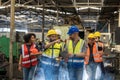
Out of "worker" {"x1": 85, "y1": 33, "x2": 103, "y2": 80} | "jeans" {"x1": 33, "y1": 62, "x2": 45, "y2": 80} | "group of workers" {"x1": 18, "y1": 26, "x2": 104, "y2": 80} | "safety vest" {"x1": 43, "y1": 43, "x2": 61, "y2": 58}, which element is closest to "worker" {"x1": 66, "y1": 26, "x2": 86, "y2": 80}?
"group of workers" {"x1": 18, "y1": 26, "x2": 104, "y2": 80}

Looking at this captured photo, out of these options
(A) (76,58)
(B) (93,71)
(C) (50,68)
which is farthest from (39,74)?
(B) (93,71)

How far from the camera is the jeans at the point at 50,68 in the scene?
8.61 m

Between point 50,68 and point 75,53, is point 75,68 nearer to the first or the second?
point 75,53

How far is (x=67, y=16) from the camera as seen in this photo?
29.6 meters

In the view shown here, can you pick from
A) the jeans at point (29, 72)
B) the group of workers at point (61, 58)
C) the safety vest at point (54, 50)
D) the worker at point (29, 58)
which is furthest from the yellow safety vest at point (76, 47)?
the jeans at point (29, 72)

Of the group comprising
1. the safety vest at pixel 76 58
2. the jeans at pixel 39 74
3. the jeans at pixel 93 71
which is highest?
the safety vest at pixel 76 58

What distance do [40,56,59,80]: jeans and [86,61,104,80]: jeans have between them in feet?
4.80

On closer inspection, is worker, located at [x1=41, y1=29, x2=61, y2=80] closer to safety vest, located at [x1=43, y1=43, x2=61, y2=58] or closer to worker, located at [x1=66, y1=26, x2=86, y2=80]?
safety vest, located at [x1=43, y1=43, x2=61, y2=58]

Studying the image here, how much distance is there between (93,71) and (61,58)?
195 cm

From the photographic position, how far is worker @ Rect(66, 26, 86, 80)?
25.9 feet

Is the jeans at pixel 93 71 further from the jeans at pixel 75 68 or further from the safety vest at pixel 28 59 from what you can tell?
the jeans at pixel 75 68

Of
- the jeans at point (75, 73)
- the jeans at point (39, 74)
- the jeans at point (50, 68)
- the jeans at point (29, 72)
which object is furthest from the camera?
the jeans at point (29, 72)

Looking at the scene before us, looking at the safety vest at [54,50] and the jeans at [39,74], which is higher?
the safety vest at [54,50]

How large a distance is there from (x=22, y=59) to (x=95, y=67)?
217 cm
